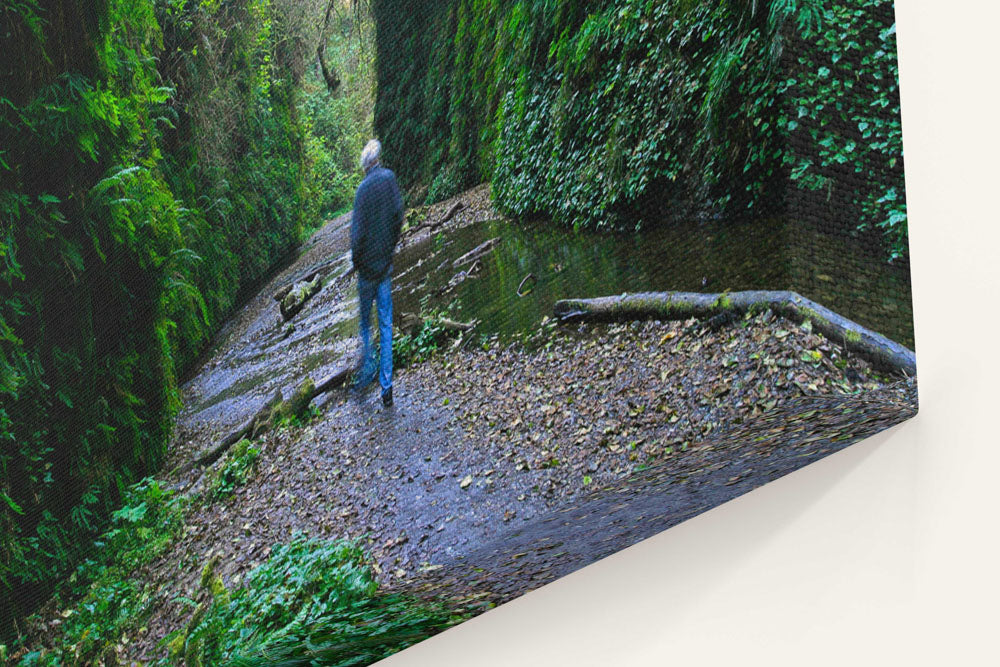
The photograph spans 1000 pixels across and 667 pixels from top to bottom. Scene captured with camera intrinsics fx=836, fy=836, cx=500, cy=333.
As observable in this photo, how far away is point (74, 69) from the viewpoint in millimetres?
3070

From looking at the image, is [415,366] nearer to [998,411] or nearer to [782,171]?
[782,171]

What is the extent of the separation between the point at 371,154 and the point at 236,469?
1.39 metres

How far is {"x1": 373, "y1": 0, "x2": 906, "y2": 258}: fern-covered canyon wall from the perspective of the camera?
3695 millimetres

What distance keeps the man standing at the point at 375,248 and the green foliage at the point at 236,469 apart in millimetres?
498

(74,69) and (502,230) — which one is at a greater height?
(74,69)

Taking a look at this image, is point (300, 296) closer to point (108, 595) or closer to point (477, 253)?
point (477, 253)

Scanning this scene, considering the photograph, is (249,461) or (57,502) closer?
(57,502)

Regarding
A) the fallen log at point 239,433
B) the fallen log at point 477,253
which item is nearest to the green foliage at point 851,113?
the fallen log at point 477,253

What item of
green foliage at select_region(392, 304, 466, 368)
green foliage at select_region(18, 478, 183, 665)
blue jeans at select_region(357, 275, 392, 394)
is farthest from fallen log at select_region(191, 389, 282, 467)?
green foliage at select_region(392, 304, 466, 368)

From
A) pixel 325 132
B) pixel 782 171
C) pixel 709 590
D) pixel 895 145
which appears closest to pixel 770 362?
pixel 782 171

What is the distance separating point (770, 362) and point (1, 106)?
10.3 ft

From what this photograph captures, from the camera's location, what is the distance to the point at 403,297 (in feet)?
11.7

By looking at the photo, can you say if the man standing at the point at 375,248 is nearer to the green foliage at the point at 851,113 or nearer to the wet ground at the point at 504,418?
the wet ground at the point at 504,418

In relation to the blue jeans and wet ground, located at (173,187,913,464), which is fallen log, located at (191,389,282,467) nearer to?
wet ground, located at (173,187,913,464)
